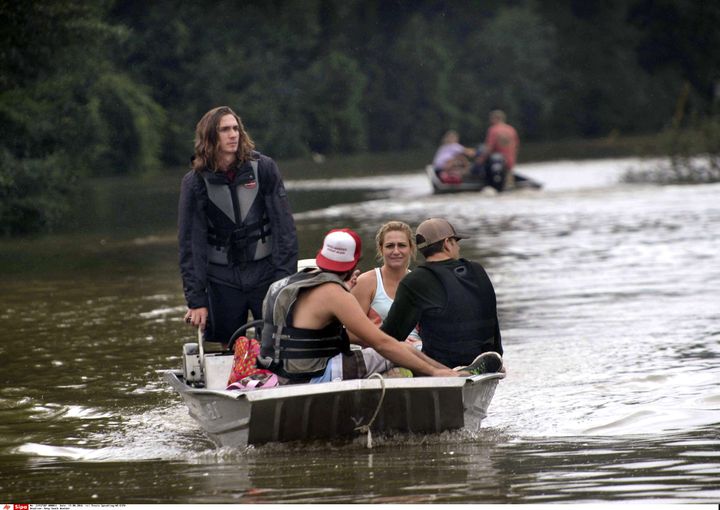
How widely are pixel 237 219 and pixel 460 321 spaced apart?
1.57 m

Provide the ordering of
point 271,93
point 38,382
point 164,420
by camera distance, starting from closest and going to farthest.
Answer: point 164,420 → point 38,382 → point 271,93

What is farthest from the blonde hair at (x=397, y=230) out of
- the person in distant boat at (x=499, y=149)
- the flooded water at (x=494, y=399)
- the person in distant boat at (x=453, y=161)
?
the person in distant boat at (x=453, y=161)

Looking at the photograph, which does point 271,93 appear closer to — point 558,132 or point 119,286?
point 558,132

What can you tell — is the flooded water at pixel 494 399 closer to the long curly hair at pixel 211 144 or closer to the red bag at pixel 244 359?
the red bag at pixel 244 359

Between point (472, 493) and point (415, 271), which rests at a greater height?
point (415, 271)

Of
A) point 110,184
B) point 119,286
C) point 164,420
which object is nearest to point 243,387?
point 164,420

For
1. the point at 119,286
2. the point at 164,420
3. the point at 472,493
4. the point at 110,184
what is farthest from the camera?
the point at 110,184

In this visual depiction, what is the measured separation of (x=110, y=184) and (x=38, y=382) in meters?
32.7

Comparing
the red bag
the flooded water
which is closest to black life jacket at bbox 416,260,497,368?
the flooded water

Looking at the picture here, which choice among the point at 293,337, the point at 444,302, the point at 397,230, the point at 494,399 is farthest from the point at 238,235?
the point at 494,399

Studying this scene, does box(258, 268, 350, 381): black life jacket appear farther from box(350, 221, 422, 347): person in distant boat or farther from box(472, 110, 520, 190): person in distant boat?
box(472, 110, 520, 190): person in distant boat

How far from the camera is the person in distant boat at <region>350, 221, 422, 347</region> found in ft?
28.0

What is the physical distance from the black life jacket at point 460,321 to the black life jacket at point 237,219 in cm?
119

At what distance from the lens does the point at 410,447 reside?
7699 millimetres
